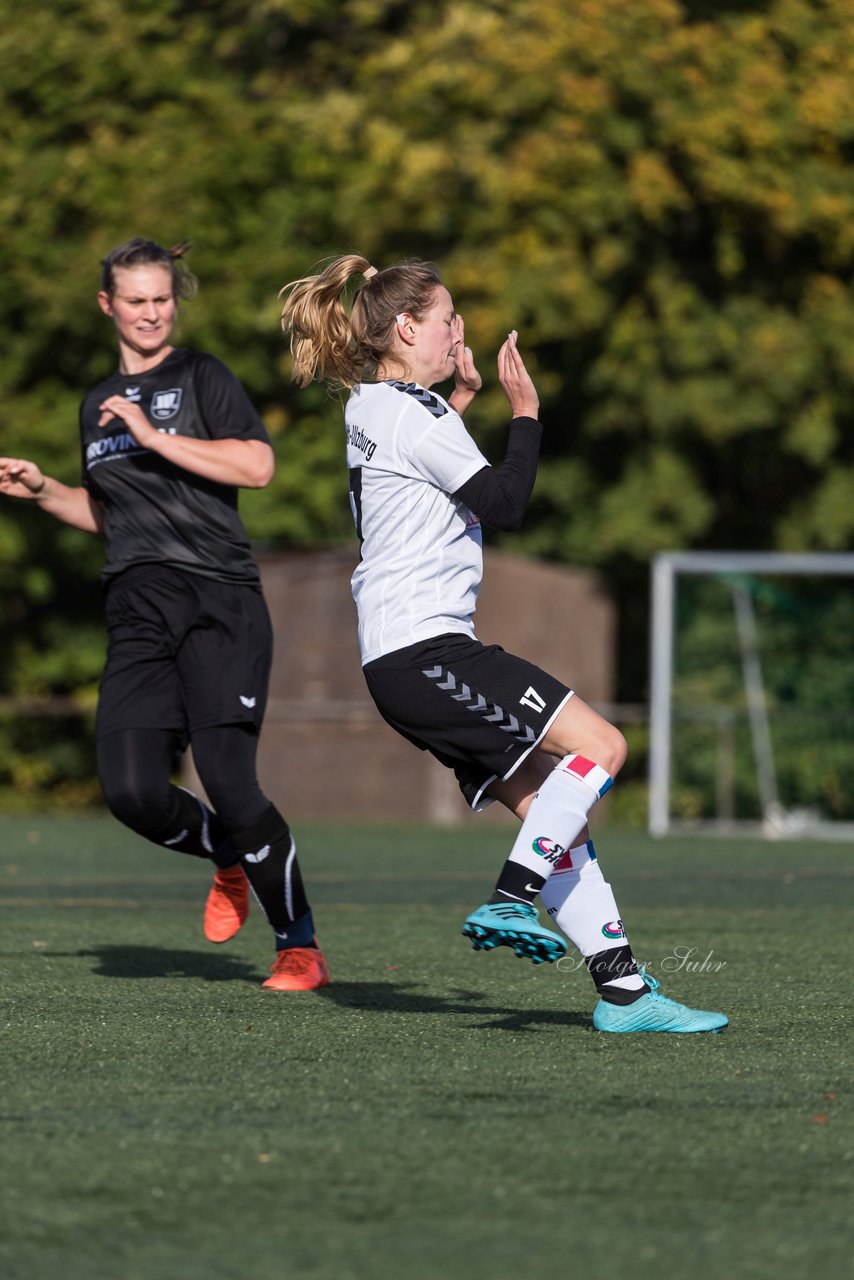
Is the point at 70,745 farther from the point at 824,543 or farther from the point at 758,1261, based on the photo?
the point at 758,1261

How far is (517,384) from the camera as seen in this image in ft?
15.8

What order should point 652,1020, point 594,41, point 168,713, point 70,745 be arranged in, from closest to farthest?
point 652,1020 < point 168,713 < point 594,41 < point 70,745

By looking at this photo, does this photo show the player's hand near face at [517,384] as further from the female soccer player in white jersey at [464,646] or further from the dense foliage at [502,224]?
the dense foliage at [502,224]

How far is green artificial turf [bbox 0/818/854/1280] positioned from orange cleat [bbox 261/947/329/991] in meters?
0.08

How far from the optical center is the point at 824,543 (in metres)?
18.6

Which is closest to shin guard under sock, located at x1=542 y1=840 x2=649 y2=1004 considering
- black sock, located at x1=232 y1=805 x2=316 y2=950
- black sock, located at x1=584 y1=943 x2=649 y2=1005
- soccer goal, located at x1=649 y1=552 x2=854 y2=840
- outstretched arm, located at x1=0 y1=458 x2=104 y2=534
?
black sock, located at x1=584 y1=943 x2=649 y2=1005

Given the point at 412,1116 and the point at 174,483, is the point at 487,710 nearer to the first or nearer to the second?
the point at 412,1116

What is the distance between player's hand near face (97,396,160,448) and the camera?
5250 millimetres

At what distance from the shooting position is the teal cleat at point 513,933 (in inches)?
171

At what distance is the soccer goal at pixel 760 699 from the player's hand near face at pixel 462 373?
11147mm

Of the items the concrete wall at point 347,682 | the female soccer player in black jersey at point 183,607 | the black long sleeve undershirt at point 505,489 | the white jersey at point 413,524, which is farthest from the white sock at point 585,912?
the concrete wall at point 347,682

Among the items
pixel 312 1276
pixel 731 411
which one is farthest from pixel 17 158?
pixel 312 1276

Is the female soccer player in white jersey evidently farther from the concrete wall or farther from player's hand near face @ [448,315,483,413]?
the concrete wall

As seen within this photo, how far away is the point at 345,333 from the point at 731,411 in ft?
42.7
